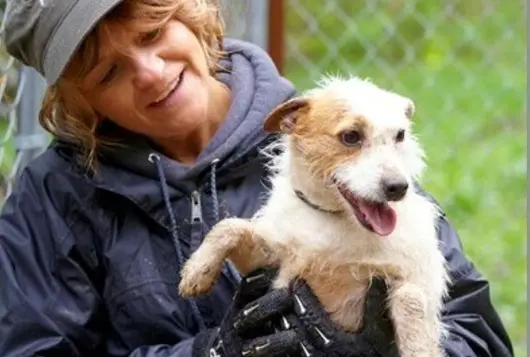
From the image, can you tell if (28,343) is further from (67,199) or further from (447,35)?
(447,35)

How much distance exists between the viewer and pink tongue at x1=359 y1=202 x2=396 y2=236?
89.5 inches

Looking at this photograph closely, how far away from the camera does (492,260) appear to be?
16.2 feet

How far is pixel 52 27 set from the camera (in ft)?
8.39

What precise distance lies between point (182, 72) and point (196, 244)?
0.32m

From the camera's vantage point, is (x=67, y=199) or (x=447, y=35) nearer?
(x=67, y=199)

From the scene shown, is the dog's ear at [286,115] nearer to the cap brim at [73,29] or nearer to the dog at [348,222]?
the dog at [348,222]

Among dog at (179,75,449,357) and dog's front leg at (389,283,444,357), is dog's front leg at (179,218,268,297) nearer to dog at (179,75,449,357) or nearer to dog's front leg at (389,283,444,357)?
dog at (179,75,449,357)

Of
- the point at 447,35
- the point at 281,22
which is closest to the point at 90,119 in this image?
the point at 281,22

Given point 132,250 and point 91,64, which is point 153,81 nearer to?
point 91,64

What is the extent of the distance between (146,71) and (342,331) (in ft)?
1.93

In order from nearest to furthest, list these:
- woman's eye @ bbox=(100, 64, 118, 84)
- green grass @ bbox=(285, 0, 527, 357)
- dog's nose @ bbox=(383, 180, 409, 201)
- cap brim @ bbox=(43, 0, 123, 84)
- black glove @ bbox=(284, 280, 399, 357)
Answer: dog's nose @ bbox=(383, 180, 409, 201), black glove @ bbox=(284, 280, 399, 357), cap brim @ bbox=(43, 0, 123, 84), woman's eye @ bbox=(100, 64, 118, 84), green grass @ bbox=(285, 0, 527, 357)

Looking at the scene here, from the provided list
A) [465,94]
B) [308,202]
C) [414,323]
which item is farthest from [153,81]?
[465,94]

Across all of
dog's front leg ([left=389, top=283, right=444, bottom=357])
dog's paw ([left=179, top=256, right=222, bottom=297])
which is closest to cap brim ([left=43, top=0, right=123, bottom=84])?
dog's paw ([left=179, top=256, right=222, bottom=297])

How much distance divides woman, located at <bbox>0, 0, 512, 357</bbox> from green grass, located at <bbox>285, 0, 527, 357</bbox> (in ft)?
7.09
